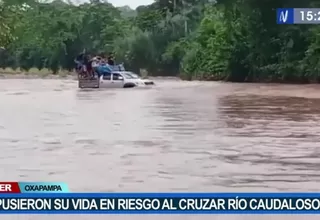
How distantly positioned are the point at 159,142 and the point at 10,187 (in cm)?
319

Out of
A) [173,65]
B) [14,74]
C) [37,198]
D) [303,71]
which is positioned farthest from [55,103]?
[37,198]

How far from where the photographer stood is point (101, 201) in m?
3.27

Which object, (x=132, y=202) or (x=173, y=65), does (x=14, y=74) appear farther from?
(x=132, y=202)

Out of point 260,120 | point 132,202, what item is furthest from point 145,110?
point 132,202

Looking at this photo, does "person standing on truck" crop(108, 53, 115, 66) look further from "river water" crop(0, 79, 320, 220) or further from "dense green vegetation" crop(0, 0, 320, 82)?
"river water" crop(0, 79, 320, 220)

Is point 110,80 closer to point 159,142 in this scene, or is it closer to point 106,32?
point 159,142

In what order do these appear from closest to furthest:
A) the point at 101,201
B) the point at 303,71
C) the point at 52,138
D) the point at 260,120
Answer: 1. the point at 101,201
2. the point at 52,138
3. the point at 260,120
4. the point at 303,71

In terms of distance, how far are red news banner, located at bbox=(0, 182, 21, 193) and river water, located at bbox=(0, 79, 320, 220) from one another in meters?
0.17

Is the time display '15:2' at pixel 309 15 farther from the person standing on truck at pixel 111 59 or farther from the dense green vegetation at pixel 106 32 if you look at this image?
the person standing on truck at pixel 111 59

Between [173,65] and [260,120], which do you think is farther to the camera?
[260,120]

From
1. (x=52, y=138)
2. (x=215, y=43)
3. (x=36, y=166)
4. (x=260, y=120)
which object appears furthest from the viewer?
(x=215, y=43)

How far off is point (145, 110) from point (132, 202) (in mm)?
7005

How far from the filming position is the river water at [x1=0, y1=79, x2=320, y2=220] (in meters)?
4.36

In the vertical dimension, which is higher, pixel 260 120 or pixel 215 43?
pixel 215 43
